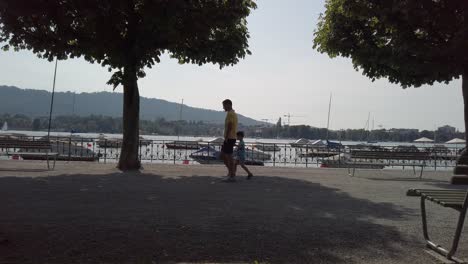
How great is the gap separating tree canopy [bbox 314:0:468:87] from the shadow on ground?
6.00 meters

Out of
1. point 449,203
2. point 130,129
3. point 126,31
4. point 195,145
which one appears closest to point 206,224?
point 449,203

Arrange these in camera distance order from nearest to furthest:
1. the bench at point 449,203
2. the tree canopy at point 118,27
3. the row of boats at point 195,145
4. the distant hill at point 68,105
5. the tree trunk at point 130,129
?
the bench at point 449,203 → the tree canopy at point 118,27 → the tree trunk at point 130,129 → the row of boats at point 195,145 → the distant hill at point 68,105

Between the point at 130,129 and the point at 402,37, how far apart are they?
885 cm

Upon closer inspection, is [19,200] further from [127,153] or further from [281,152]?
[281,152]

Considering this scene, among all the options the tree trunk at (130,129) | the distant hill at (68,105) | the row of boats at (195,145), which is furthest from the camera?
the distant hill at (68,105)

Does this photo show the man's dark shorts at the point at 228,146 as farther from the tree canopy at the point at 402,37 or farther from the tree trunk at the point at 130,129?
the tree canopy at the point at 402,37

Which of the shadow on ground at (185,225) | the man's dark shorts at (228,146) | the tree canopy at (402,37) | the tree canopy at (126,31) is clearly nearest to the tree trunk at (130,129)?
the tree canopy at (126,31)

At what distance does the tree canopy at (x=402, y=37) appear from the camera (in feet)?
42.1

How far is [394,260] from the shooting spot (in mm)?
4906

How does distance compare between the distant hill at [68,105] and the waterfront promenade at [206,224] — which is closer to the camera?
the waterfront promenade at [206,224]

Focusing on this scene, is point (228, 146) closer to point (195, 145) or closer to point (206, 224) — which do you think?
point (206, 224)

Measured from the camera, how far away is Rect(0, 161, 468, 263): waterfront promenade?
4859mm

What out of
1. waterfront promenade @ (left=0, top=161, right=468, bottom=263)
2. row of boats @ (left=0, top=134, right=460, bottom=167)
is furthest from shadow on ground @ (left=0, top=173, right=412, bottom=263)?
row of boats @ (left=0, top=134, right=460, bottom=167)

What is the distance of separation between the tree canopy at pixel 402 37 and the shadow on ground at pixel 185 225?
236 inches
